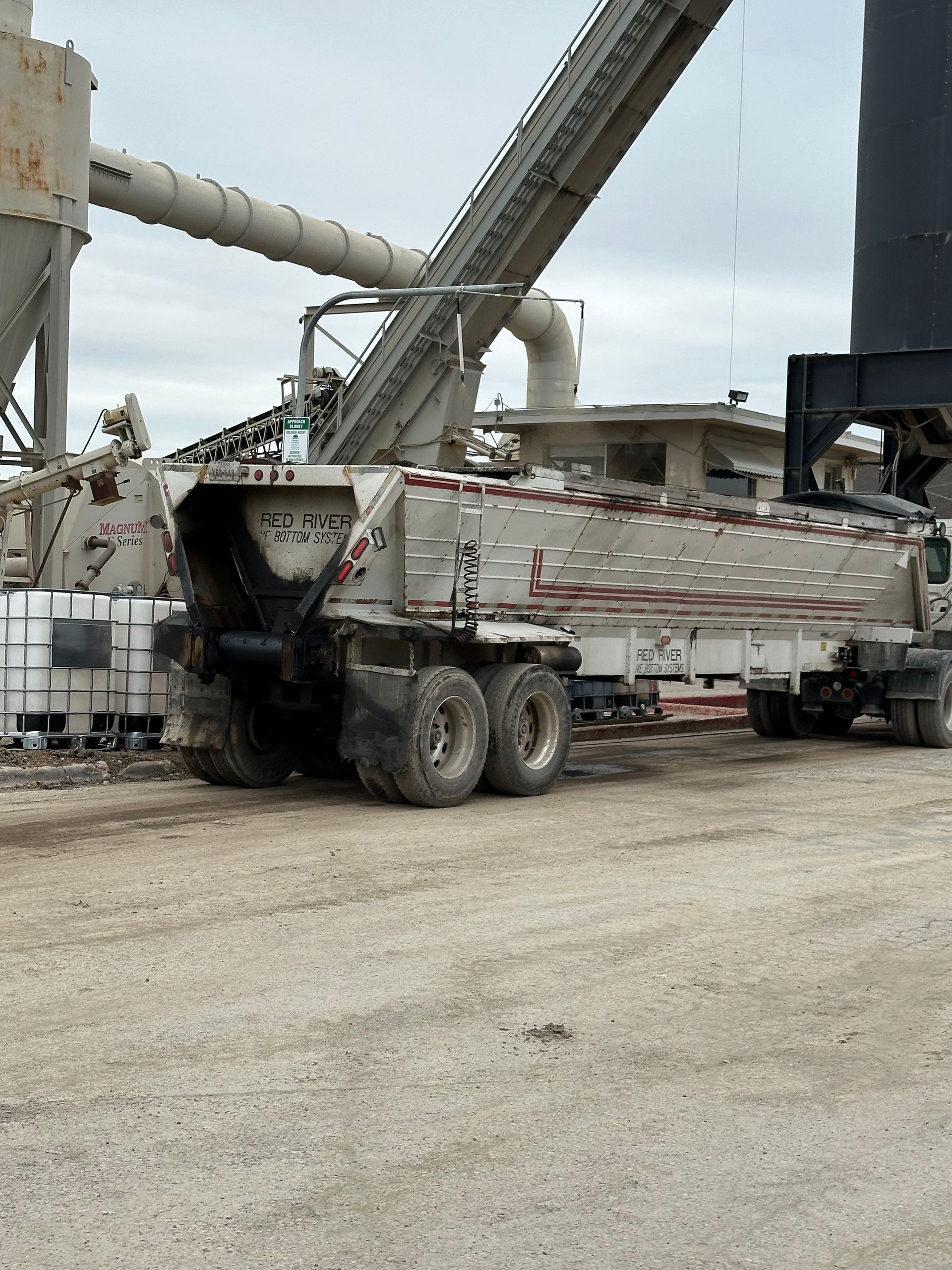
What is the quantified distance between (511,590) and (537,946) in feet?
19.3

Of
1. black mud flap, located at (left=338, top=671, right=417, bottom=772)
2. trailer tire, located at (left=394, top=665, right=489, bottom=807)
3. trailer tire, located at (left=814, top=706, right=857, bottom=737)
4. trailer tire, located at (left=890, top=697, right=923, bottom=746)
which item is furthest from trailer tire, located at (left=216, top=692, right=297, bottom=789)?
trailer tire, located at (left=814, top=706, right=857, bottom=737)

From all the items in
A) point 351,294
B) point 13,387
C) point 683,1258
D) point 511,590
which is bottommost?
point 683,1258

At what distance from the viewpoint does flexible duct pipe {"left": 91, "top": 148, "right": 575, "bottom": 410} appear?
24.1m

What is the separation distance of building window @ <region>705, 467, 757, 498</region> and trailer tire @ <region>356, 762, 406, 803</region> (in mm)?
21860

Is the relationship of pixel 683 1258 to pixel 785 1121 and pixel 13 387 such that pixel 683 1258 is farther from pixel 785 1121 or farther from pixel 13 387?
pixel 13 387

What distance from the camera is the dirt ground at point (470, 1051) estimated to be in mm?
4113

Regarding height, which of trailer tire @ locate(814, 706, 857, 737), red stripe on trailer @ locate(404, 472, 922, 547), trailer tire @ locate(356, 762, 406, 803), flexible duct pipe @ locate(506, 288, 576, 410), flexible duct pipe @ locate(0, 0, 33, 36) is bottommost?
trailer tire @ locate(356, 762, 406, 803)

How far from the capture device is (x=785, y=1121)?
4.95 m

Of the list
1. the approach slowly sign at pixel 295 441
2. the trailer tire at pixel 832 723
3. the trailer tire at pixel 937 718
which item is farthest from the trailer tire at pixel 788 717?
the approach slowly sign at pixel 295 441

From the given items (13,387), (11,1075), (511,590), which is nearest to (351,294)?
(13,387)

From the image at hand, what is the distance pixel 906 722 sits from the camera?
18.4 m

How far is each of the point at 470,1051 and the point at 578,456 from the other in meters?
28.9

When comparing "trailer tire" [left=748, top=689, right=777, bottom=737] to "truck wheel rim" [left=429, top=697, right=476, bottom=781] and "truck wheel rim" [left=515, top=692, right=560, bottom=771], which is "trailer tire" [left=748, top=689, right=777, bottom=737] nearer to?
"truck wheel rim" [left=515, top=692, right=560, bottom=771]

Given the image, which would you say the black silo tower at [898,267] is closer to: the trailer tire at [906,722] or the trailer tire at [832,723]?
the trailer tire at [832,723]
